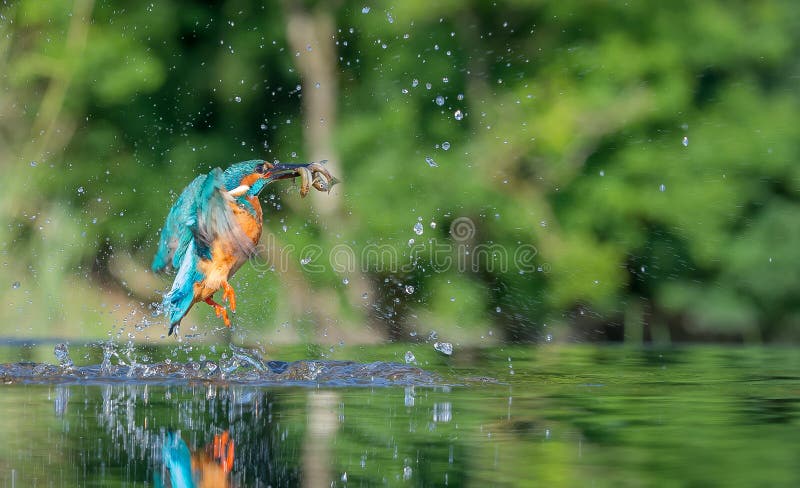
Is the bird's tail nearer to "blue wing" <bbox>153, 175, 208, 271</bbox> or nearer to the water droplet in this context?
"blue wing" <bbox>153, 175, 208, 271</bbox>

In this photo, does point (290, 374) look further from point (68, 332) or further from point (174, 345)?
point (68, 332)

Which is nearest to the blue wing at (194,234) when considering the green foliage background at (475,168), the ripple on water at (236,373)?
the ripple on water at (236,373)

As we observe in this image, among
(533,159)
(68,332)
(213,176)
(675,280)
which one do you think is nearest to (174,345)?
(68,332)

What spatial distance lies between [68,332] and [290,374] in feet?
21.3

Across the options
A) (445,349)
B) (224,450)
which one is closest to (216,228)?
(224,450)

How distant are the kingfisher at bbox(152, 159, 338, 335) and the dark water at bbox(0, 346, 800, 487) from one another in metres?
0.42

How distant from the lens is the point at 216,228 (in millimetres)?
6605

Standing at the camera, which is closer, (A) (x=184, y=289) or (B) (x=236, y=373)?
(A) (x=184, y=289)

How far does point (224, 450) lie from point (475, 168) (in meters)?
9.71

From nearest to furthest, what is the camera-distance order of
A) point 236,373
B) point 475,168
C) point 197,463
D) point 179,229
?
point 197,463 → point 179,229 → point 236,373 → point 475,168

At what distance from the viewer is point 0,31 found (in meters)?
14.3

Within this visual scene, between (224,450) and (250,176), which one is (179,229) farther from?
(224,450)

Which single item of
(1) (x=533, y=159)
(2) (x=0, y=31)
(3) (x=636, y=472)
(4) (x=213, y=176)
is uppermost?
(2) (x=0, y=31)

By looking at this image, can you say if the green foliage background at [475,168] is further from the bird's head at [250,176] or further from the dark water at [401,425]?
the bird's head at [250,176]
